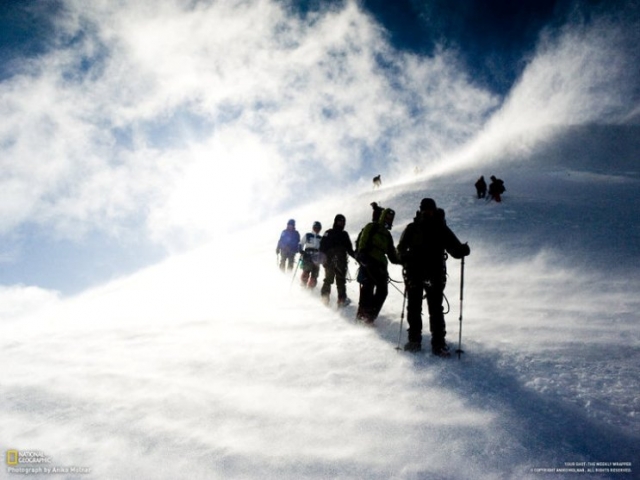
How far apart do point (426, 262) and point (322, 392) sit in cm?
254

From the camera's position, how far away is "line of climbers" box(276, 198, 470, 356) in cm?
557

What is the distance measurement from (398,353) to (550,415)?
2.11 meters

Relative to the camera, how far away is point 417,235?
19.0 feet

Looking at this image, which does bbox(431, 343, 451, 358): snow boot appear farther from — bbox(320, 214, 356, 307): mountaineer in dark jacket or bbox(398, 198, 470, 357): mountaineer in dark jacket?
bbox(320, 214, 356, 307): mountaineer in dark jacket

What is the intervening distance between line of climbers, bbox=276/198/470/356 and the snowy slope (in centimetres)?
47

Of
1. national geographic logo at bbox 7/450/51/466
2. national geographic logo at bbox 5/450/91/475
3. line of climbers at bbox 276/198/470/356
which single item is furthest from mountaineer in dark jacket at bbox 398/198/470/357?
national geographic logo at bbox 7/450/51/466

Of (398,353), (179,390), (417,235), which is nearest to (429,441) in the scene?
(398,353)

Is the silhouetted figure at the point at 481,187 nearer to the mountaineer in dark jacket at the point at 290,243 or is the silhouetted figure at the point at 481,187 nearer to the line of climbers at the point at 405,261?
the mountaineer in dark jacket at the point at 290,243

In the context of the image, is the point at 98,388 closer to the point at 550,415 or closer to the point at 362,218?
the point at 550,415

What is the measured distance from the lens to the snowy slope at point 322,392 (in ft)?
10.0

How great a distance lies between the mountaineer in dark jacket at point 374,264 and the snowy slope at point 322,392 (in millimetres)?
403

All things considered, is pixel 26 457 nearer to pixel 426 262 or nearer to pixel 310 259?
pixel 426 262

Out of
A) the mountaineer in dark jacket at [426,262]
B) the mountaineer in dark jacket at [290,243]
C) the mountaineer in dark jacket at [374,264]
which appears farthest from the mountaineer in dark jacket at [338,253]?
the mountaineer in dark jacket at [290,243]

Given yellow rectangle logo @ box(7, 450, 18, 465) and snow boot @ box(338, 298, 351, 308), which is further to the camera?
snow boot @ box(338, 298, 351, 308)
